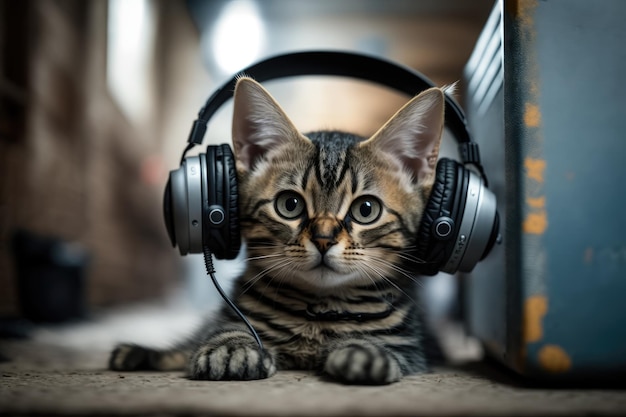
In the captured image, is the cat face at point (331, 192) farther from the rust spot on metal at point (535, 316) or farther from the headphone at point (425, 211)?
the rust spot on metal at point (535, 316)

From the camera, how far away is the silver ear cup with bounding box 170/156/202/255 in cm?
94

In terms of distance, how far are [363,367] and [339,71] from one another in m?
0.62

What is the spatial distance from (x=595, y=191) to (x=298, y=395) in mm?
550

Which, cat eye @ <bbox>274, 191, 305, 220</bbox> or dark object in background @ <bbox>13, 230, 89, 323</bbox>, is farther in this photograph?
dark object in background @ <bbox>13, 230, 89, 323</bbox>

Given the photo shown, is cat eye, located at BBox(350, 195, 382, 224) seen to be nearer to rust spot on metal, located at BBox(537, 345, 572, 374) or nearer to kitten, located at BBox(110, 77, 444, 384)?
kitten, located at BBox(110, 77, 444, 384)

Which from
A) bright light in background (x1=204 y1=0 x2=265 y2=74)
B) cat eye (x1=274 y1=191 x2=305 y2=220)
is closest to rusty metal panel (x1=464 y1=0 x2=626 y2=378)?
cat eye (x1=274 y1=191 x2=305 y2=220)

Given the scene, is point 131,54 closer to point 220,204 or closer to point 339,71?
point 339,71

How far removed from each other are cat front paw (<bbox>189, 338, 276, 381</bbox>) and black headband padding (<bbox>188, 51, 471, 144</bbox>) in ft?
1.44

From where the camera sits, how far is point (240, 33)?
4223mm

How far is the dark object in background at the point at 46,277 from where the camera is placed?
89.2 inches

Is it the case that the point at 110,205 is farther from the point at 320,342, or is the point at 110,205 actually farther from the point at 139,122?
the point at 320,342

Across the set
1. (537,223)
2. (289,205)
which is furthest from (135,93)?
(537,223)

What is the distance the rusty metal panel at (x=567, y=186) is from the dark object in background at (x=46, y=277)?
2.02 meters

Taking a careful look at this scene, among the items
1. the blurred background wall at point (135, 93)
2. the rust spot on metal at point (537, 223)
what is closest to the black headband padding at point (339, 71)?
the rust spot on metal at point (537, 223)
